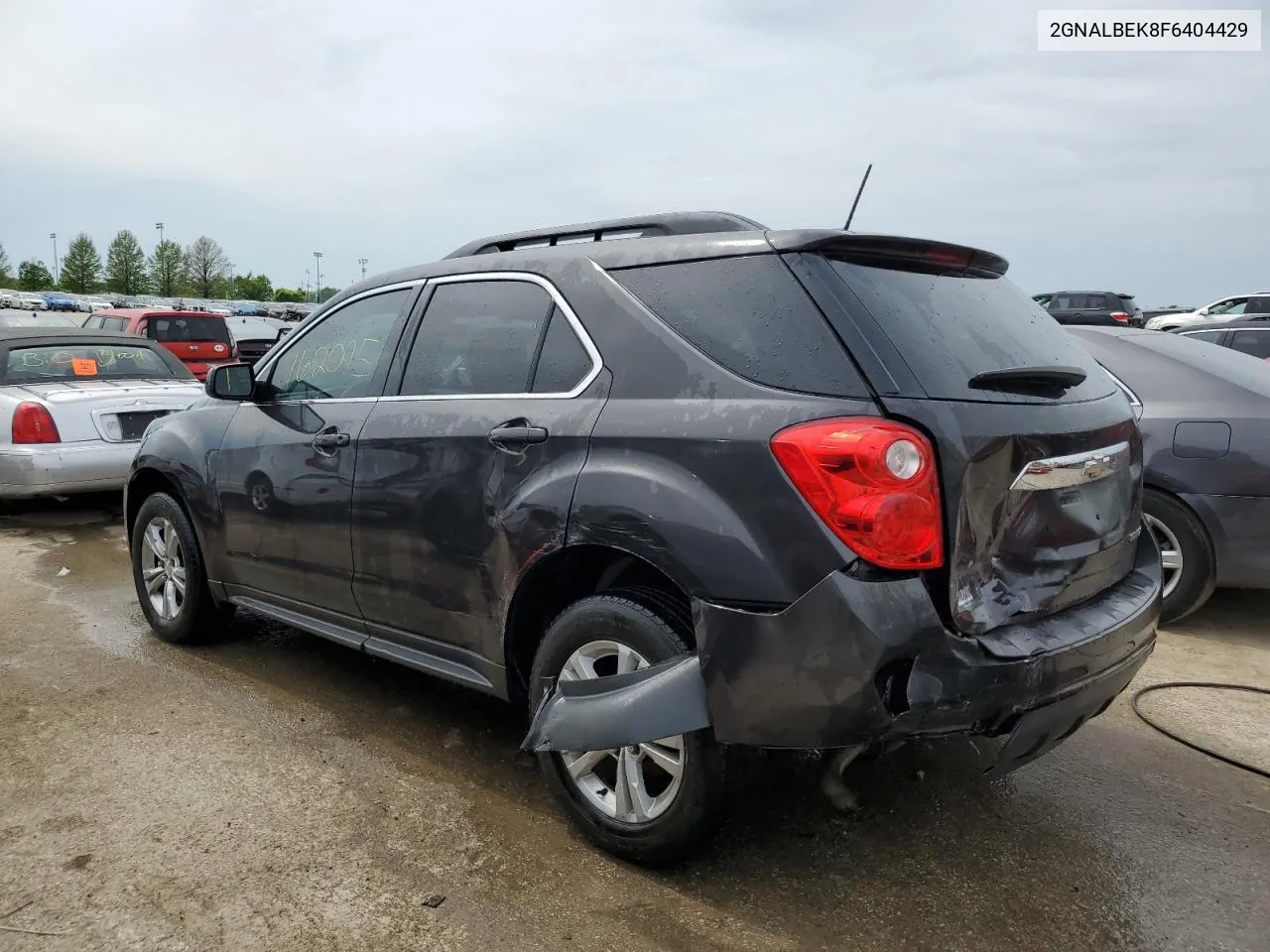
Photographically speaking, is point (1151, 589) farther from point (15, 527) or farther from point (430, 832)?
point (15, 527)

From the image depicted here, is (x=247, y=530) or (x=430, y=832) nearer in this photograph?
(x=430, y=832)

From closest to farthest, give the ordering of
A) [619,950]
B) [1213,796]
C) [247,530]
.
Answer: [619,950]
[1213,796]
[247,530]

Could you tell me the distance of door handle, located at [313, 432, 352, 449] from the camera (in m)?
3.68

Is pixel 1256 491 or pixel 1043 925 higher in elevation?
pixel 1256 491

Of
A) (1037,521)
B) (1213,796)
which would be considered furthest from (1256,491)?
(1037,521)

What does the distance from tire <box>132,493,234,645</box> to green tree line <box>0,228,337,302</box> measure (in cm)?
9545

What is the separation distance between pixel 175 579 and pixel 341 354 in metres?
1.67

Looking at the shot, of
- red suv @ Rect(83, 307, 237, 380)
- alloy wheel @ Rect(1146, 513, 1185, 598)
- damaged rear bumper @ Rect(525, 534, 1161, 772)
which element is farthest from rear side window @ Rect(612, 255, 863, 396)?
red suv @ Rect(83, 307, 237, 380)

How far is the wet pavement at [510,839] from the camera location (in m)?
2.57

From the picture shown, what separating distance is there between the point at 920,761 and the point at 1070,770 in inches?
20.6

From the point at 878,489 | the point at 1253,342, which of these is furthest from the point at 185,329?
the point at 878,489

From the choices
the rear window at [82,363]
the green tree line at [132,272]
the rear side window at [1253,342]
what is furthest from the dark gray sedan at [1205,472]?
the green tree line at [132,272]

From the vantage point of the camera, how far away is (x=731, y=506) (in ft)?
8.09

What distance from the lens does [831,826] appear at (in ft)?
10.1
